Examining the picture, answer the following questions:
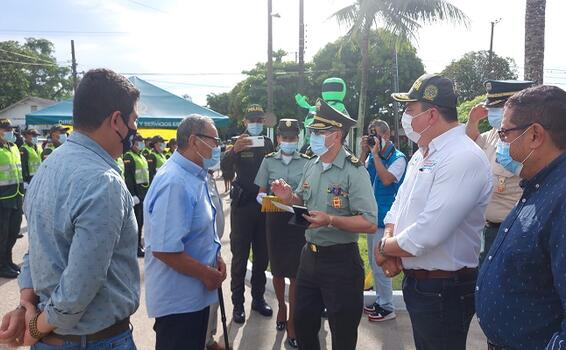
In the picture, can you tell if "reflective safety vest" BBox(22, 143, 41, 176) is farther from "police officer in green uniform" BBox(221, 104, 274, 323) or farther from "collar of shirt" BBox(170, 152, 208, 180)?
"collar of shirt" BBox(170, 152, 208, 180)

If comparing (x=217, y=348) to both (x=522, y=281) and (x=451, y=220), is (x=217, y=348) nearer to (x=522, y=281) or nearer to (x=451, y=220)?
(x=451, y=220)

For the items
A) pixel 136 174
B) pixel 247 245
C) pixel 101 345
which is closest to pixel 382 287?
pixel 247 245

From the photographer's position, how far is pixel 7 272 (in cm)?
625

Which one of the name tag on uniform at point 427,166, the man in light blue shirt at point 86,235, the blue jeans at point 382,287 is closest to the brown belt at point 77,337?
the man in light blue shirt at point 86,235

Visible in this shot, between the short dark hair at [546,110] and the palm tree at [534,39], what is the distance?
574 cm

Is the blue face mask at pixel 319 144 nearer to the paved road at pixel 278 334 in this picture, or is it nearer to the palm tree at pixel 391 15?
the paved road at pixel 278 334

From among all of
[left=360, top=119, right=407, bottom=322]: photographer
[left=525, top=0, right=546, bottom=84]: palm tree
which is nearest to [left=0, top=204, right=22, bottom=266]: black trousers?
[left=360, top=119, right=407, bottom=322]: photographer

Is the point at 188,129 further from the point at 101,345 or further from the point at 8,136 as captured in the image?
the point at 8,136

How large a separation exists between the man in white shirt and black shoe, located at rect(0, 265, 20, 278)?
18.9 feet

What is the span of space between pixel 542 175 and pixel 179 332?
2.11m

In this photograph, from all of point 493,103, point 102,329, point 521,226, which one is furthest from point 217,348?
point 493,103

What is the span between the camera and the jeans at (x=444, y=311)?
2.40 m

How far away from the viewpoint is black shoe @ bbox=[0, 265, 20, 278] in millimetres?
6218

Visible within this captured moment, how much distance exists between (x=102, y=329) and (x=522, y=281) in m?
Result: 1.72
